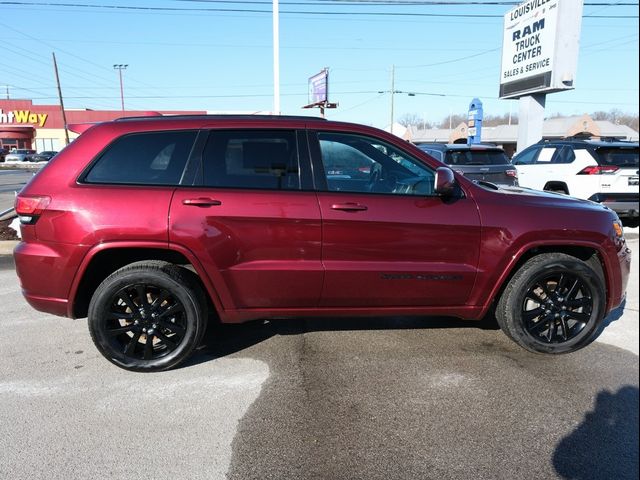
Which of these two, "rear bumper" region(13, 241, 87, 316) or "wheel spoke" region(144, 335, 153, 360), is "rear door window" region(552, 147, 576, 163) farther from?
"rear bumper" region(13, 241, 87, 316)

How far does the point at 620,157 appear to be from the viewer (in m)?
8.89

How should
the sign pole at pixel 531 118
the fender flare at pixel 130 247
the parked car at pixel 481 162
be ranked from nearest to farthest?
the fender flare at pixel 130 247 < the parked car at pixel 481 162 < the sign pole at pixel 531 118

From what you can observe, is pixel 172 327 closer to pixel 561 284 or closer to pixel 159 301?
pixel 159 301

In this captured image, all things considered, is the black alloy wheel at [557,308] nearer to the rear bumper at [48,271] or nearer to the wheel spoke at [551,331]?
the wheel spoke at [551,331]

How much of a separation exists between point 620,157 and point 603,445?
786 cm

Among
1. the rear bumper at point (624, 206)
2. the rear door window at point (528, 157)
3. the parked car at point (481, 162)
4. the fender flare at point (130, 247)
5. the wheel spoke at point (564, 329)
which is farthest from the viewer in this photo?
the rear door window at point (528, 157)

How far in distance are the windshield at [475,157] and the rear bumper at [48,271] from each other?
835 cm

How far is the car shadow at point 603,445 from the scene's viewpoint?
2.51 meters

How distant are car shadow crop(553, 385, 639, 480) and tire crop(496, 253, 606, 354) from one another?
68cm

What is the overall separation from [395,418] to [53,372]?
2.62 m

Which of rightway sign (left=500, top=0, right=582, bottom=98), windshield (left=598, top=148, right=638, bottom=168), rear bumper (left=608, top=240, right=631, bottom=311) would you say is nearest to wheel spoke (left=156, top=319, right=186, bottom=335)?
rear bumper (left=608, top=240, right=631, bottom=311)

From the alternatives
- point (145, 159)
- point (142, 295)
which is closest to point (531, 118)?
point (145, 159)

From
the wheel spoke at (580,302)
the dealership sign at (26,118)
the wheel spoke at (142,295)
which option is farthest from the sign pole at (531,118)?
the dealership sign at (26,118)

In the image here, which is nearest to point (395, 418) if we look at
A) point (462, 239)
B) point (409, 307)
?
point (409, 307)
